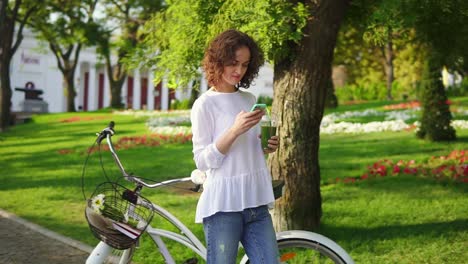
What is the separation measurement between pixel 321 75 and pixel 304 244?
2.63 meters

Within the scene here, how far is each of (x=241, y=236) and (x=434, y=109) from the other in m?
9.74

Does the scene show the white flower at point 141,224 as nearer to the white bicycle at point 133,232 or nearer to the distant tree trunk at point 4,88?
the white bicycle at point 133,232

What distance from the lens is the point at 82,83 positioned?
61656 millimetres

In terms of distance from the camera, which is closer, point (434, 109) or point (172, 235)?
point (172, 235)

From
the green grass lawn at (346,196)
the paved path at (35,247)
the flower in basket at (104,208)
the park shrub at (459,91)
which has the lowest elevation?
the paved path at (35,247)

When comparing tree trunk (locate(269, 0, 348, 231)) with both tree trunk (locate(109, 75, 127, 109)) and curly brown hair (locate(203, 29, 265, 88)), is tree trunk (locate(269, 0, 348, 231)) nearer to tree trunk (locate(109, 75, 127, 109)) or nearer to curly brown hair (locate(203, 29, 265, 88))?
curly brown hair (locate(203, 29, 265, 88))

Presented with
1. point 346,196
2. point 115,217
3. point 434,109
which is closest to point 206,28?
point 115,217

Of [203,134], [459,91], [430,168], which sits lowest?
[430,168]

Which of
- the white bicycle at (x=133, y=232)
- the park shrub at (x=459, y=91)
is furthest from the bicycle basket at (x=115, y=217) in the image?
the park shrub at (x=459, y=91)

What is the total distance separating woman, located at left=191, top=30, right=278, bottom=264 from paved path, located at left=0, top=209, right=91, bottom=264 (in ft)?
9.68

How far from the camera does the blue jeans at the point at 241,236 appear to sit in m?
2.96

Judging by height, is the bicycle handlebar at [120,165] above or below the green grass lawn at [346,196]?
above

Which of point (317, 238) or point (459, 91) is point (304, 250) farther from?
point (459, 91)

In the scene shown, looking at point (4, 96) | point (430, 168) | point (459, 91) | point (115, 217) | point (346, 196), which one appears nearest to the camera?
point (115, 217)
